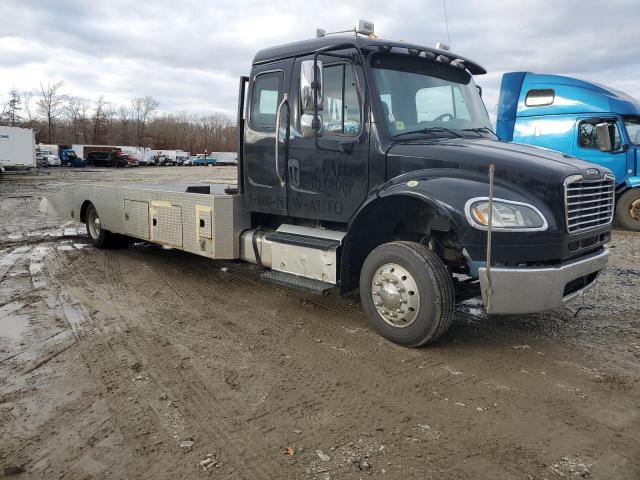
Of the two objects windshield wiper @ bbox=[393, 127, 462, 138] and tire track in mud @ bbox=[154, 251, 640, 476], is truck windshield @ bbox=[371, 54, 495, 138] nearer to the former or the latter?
windshield wiper @ bbox=[393, 127, 462, 138]

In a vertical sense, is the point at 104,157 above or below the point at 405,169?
below

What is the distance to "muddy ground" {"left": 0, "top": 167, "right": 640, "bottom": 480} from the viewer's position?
285 centimetres

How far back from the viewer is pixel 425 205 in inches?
179

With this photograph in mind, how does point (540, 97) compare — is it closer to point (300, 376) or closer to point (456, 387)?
point (456, 387)

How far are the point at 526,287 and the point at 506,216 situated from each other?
0.55 m

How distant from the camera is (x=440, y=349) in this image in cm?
448

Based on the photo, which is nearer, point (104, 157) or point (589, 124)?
point (589, 124)

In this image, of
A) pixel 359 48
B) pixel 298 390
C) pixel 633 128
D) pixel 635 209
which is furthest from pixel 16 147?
pixel 298 390

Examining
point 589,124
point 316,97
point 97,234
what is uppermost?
point 589,124

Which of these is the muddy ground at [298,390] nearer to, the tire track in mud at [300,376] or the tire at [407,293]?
the tire track in mud at [300,376]

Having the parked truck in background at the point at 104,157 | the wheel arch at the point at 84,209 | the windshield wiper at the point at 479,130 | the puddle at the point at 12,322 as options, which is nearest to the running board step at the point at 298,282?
the windshield wiper at the point at 479,130

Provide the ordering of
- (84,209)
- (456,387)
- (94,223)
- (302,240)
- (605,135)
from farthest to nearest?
(605,135) < (84,209) < (94,223) < (302,240) < (456,387)

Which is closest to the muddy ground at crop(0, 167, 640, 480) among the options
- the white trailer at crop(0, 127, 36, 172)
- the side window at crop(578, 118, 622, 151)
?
the side window at crop(578, 118, 622, 151)

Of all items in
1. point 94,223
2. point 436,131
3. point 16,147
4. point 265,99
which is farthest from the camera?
point 16,147
